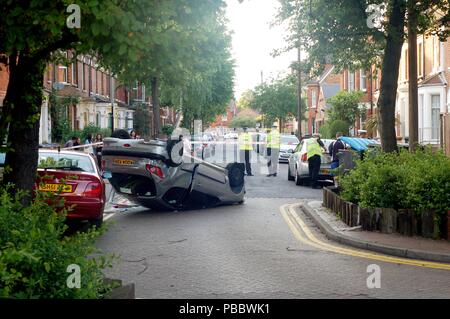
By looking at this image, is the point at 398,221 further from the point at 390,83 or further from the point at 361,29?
the point at 361,29

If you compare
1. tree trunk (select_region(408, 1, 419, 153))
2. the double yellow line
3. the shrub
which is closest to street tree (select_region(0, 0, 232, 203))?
the shrub

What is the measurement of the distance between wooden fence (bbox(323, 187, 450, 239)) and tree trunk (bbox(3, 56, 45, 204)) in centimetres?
592

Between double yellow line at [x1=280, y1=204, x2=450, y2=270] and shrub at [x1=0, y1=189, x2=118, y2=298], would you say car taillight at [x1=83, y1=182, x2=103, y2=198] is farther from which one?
shrub at [x1=0, y1=189, x2=118, y2=298]

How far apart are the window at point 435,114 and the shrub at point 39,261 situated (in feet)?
111

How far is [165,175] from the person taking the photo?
1460 cm

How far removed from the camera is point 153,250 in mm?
10570

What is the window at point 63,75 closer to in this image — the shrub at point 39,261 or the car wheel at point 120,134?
the car wheel at point 120,134

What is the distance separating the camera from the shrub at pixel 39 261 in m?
4.40

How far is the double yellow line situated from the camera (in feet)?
31.2

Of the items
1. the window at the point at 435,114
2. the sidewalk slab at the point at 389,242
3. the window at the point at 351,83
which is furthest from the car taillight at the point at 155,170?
the window at the point at 351,83

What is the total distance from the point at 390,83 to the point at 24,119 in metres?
10.0
